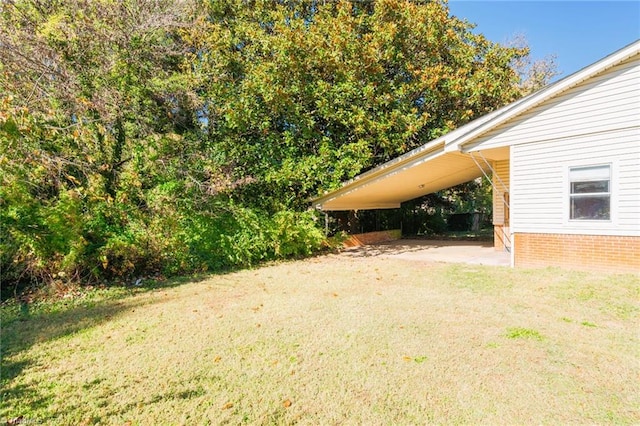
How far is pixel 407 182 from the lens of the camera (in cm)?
1230

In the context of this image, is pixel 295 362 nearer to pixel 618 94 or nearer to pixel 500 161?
pixel 618 94

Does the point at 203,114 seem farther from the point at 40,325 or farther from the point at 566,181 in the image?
the point at 566,181

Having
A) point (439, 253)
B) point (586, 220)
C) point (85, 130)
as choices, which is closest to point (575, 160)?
point (586, 220)

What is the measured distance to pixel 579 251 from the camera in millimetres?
7859

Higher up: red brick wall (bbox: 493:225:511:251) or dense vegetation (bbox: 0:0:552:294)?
dense vegetation (bbox: 0:0:552:294)

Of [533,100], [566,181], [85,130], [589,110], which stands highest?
[533,100]

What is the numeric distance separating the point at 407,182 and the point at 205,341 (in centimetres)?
935

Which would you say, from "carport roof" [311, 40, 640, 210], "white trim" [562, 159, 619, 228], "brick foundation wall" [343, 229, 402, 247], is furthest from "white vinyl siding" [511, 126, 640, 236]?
"brick foundation wall" [343, 229, 402, 247]

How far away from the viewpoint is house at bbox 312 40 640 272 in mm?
7176

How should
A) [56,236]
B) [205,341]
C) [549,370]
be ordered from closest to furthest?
1. [549,370]
2. [205,341]
3. [56,236]

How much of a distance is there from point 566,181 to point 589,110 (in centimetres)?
150

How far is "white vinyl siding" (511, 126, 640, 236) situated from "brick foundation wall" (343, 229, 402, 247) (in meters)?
6.36

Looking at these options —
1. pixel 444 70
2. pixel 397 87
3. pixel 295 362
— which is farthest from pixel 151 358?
pixel 444 70

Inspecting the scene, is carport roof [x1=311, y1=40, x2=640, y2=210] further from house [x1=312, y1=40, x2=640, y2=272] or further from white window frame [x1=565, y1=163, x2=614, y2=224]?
white window frame [x1=565, y1=163, x2=614, y2=224]
